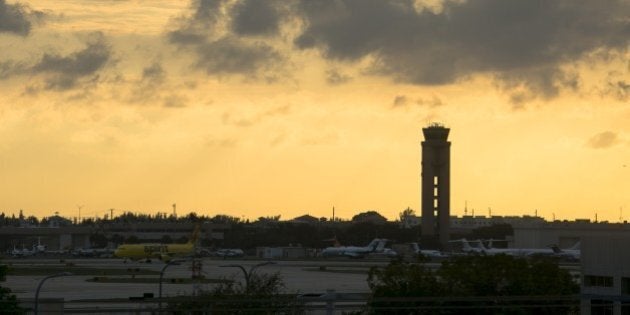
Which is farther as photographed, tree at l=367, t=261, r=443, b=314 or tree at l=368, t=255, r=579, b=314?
tree at l=368, t=255, r=579, b=314

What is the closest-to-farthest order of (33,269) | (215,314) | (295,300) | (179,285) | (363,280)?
(295,300), (215,314), (179,285), (363,280), (33,269)

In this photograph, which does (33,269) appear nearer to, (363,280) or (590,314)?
(363,280)

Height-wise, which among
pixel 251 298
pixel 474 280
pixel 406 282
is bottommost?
pixel 251 298

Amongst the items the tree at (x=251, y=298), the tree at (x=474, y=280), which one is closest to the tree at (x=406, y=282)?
the tree at (x=474, y=280)

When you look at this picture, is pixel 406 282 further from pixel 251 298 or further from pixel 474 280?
pixel 251 298

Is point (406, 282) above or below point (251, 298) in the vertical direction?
above

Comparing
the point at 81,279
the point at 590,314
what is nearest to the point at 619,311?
the point at 590,314

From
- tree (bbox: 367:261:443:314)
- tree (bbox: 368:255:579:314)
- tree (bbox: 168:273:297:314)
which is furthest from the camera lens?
tree (bbox: 368:255:579:314)

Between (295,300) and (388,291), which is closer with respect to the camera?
(295,300)

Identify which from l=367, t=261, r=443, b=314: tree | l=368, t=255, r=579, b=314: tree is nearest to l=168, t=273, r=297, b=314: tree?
l=367, t=261, r=443, b=314: tree

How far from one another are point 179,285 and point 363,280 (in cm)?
2499

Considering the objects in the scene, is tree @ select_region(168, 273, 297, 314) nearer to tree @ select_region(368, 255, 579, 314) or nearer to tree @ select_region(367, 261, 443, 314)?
tree @ select_region(367, 261, 443, 314)

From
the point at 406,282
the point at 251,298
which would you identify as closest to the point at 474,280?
the point at 406,282

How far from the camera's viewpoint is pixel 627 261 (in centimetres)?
7181
